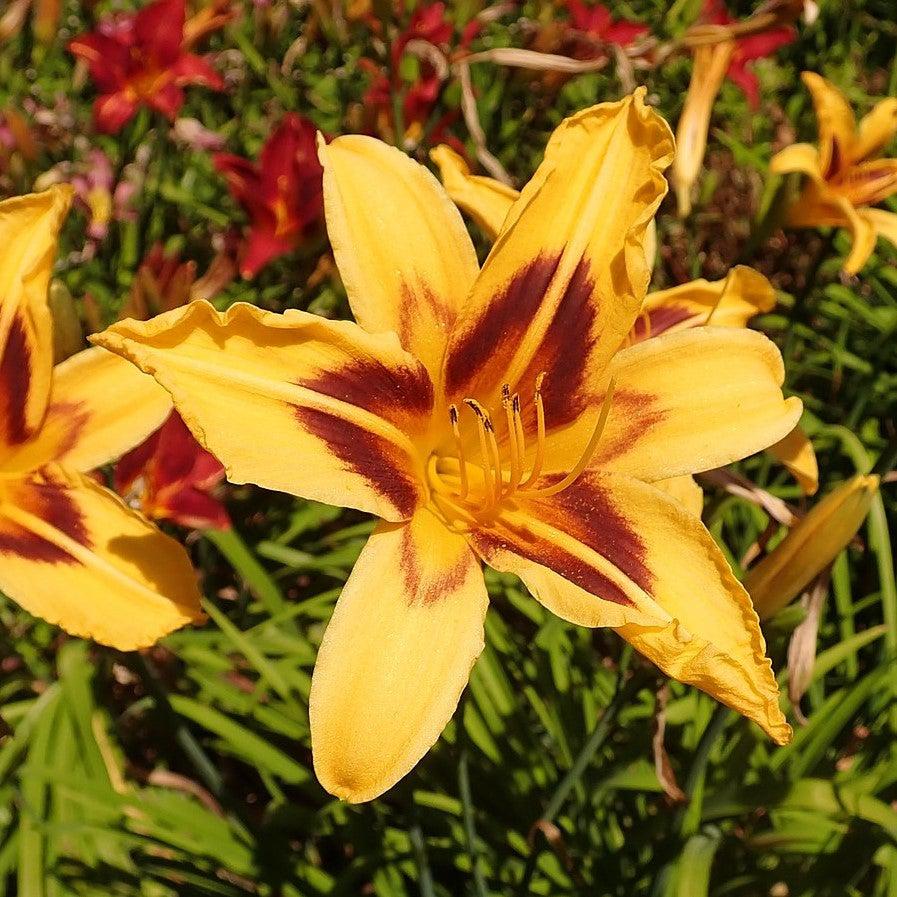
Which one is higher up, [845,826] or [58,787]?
[845,826]

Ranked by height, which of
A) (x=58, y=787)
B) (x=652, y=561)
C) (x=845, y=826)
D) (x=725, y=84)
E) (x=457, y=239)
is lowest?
(x=58, y=787)

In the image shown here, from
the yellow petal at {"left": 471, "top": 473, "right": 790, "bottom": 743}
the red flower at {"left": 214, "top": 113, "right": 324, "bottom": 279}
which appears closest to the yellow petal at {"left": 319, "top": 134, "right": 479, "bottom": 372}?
Result: the yellow petal at {"left": 471, "top": 473, "right": 790, "bottom": 743}

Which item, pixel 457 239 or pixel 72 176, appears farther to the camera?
pixel 72 176

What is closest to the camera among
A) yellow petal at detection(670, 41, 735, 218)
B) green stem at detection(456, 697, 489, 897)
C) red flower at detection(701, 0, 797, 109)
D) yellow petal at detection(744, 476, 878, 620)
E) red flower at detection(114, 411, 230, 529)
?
yellow petal at detection(744, 476, 878, 620)

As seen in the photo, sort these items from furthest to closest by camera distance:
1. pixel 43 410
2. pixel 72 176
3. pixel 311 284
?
pixel 72 176, pixel 311 284, pixel 43 410

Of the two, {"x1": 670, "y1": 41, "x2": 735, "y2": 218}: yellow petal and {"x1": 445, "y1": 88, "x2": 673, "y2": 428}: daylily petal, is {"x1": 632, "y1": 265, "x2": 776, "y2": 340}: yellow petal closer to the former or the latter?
{"x1": 445, "y1": 88, "x2": 673, "y2": 428}: daylily petal

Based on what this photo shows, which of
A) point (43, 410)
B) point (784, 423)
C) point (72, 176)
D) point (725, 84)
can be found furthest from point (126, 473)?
point (725, 84)

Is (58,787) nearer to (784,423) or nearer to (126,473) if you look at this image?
(126,473)

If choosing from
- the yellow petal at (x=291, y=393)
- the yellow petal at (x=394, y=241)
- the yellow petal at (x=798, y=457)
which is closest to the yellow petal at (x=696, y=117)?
the yellow petal at (x=798, y=457)
